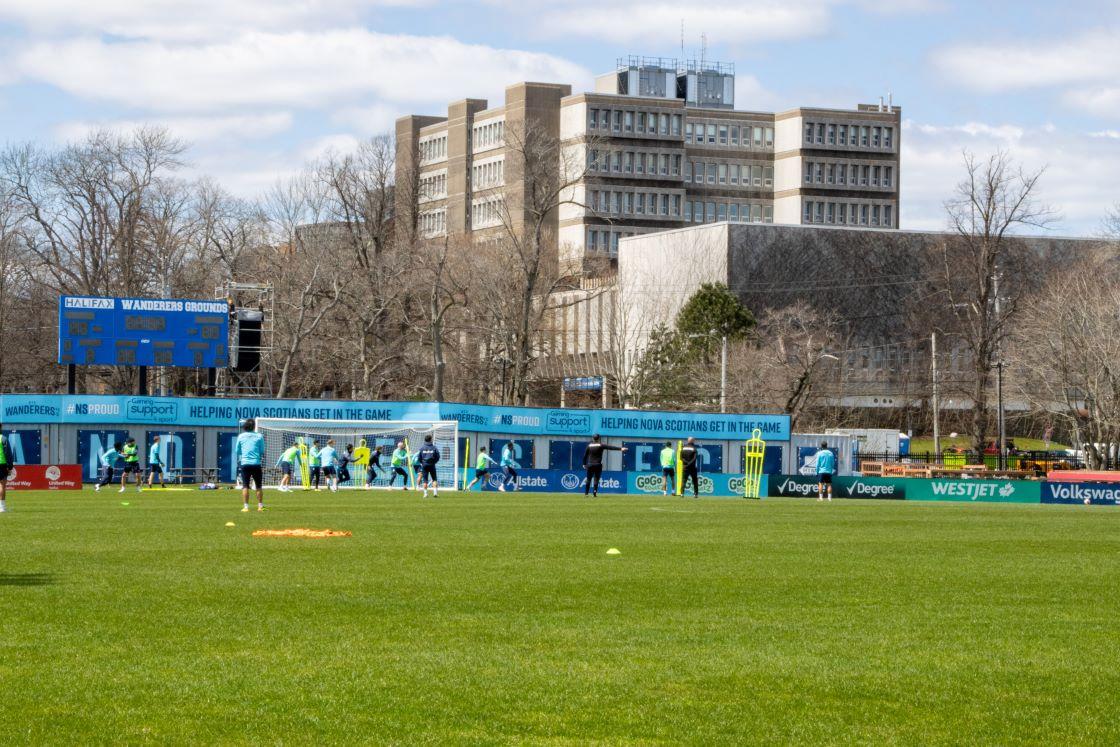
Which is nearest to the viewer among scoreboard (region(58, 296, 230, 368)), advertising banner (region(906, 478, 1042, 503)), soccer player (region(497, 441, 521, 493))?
advertising banner (region(906, 478, 1042, 503))

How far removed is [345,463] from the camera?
55.2 meters

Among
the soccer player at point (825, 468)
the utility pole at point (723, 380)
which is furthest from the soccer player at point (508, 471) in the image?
the utility pole at point (723, 380)

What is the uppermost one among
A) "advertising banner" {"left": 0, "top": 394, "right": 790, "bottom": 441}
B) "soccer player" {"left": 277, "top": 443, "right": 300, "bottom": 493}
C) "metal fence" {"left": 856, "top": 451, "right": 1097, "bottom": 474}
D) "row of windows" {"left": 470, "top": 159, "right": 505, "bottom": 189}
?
"row of windows" {"left": 470, "top": 159, "right": 505, "bottom": 189}

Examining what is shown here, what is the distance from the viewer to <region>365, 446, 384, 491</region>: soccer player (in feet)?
185

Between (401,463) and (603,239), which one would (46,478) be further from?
(603,239)

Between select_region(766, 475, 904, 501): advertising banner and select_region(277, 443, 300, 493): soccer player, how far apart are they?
16.8 m

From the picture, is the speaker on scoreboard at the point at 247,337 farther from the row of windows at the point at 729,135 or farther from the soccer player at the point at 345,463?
the row of windows at the point at 729,135

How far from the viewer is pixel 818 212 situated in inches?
6275

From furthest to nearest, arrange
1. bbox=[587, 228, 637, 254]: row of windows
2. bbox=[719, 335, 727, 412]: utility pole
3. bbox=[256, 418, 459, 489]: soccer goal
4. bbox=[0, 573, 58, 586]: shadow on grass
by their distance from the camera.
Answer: bbox=[587, 228, 637, 254]: row of windows < bbox=[719, 335, 727, 412]: utility pole < bbox=[256, 418, 459, 489]: soccer goal < bbox=[0, 573, 58, 586]: shadow on grass

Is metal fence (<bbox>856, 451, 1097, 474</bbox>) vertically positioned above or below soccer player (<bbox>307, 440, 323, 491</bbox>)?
below

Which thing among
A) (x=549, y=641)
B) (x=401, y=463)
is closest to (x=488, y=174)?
(x=401, y=463)

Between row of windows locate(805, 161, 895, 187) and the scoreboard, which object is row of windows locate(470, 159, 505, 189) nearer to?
row of windows locate(805, 161, 895, 187)

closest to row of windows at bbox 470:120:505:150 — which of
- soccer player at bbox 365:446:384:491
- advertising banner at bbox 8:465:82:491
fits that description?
soccer player at bbox 365:446:384:491

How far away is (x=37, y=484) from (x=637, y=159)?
104870mm
